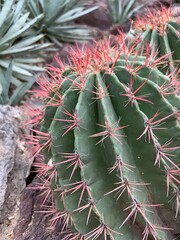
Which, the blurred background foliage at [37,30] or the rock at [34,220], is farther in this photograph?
the blurred background foliage at [37,30]

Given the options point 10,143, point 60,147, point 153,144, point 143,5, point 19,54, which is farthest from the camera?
point 143,5

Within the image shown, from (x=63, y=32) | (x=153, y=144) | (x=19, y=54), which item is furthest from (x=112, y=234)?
(x=63, y=32)

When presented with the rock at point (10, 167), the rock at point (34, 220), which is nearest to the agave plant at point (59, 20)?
the rock at point (10, 167)

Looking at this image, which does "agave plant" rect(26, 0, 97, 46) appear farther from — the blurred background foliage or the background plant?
the background plant

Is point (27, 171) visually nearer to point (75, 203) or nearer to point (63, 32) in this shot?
point (75, 203)

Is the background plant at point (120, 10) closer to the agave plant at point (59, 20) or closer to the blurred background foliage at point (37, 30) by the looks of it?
the blurred background foliage at point (37, 30)
